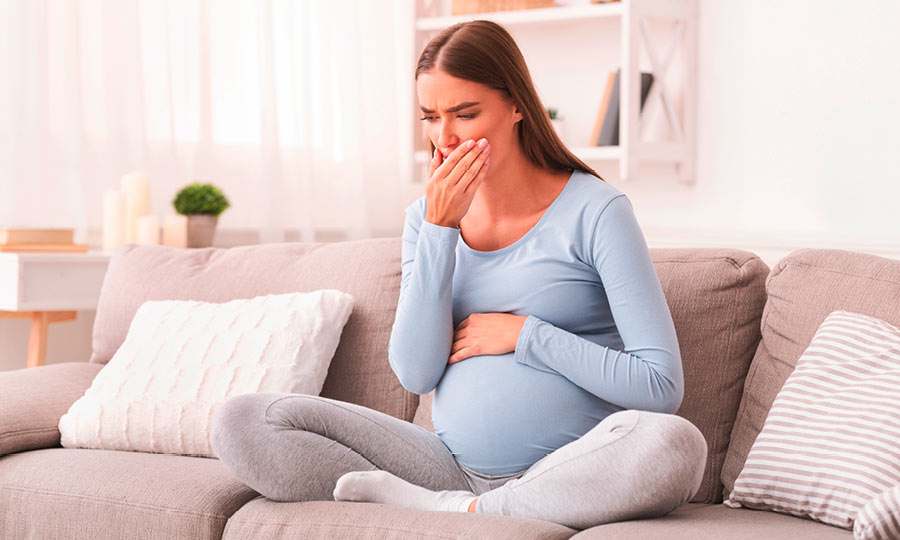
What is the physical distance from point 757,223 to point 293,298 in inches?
68.2

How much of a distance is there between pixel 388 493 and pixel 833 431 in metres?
0.68

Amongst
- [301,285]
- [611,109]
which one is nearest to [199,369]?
[301,285]

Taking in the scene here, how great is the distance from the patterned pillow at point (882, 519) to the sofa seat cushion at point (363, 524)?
15.2 inches

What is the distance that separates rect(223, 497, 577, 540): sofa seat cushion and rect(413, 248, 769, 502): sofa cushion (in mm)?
494

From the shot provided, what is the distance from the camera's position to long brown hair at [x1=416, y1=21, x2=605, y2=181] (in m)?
1.70

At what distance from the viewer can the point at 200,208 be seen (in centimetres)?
305

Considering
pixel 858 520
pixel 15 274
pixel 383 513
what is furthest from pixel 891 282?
pixel 15 274

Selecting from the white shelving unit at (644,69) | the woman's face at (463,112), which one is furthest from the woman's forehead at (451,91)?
the white shelving unit at (644,69)

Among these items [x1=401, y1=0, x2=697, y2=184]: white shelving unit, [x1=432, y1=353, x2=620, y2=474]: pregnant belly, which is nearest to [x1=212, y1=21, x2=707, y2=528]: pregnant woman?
[x1=432, y1=353, x2=620, y2=474]: pregnant belly

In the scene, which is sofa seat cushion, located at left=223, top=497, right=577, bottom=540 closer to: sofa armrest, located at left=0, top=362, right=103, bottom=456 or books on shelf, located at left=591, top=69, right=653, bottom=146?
sofa armrest, located at left=0, top=362, right=103, bottom=456

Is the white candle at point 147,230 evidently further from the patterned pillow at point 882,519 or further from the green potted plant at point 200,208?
the patterned pillow at point 882,519

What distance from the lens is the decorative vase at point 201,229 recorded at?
306cm

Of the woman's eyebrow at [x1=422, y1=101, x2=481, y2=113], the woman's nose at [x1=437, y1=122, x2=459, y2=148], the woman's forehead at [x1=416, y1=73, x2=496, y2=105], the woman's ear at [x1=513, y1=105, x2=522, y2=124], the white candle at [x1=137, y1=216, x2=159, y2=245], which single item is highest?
the woman's forehead at [x1=416, y1=73, x2=496, y2=105]

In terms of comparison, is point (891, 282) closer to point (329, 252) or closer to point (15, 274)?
point (329, 252)
